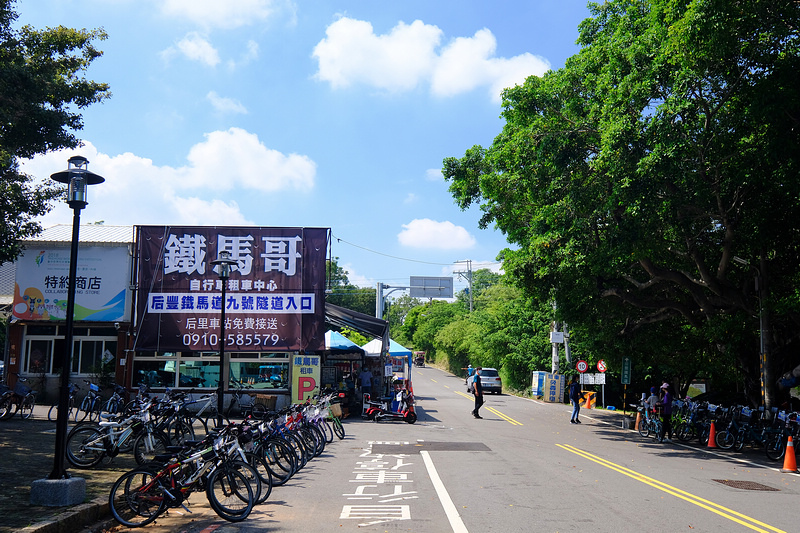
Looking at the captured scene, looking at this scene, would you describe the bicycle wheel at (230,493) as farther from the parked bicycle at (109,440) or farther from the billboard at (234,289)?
the billboard at (234,289)

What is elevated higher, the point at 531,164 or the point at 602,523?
the point at 531,164

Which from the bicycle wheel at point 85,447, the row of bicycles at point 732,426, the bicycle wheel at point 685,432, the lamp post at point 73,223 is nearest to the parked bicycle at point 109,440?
the bicycle wheel at point 85,447

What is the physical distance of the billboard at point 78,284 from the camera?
22453 mm

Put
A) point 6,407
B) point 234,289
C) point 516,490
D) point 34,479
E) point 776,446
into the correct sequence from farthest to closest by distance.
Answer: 1. point 234,289
2. point 6,407
3. point 776,446
4. point 516,490
5. point 34,479

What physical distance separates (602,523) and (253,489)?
14.7ft

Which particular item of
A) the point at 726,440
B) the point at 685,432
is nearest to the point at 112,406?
the point at 685,432

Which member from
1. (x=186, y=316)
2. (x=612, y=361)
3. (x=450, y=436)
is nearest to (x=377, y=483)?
(x=450, y=436)

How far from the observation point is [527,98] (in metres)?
19.6

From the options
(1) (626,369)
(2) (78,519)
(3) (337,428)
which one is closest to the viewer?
(2) (78,519)

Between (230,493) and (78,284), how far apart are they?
17.5m

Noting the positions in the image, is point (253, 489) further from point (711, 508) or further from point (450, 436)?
point (450, 436)

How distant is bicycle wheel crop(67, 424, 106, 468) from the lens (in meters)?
10.9

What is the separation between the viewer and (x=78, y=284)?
2253cm

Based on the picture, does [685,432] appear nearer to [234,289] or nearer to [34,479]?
[234,289]
